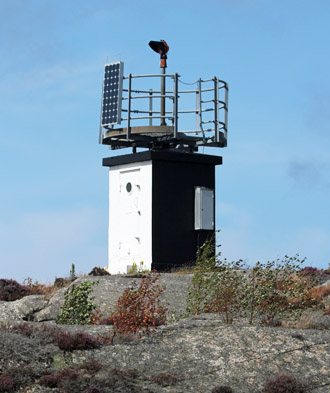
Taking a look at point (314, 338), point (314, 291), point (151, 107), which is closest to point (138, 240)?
point (151, 107)

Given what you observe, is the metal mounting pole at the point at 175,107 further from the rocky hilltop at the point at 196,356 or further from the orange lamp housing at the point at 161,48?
the rocky hilltop at the point at 196,356

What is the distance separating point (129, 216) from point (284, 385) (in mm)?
16959

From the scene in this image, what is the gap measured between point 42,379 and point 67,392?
1.77 feet

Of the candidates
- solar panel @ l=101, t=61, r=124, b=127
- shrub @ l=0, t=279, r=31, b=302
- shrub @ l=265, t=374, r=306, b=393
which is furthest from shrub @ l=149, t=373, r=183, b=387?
solar panel @ l=101, t=61, r=124, b=127

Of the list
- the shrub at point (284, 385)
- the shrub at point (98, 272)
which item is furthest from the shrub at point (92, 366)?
the shrub at point (98, 272)

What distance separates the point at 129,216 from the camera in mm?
27062

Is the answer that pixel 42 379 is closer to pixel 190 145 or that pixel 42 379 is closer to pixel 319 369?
pixel 319 369

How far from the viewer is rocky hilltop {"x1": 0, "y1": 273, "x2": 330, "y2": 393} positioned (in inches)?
418

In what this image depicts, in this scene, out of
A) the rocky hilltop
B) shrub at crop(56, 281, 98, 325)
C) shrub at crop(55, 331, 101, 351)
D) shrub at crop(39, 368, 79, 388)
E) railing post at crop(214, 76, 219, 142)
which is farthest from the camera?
railing post at crop(214, 76, 219, 142)

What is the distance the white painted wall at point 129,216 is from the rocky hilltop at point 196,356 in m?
13.1

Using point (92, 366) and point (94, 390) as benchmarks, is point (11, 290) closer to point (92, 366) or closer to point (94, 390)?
point (92, 366)

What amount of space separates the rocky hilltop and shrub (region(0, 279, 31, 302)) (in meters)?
10.1

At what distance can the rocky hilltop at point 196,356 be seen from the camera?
34.8ft

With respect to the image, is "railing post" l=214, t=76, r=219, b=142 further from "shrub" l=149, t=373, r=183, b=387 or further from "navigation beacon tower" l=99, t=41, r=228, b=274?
"shrub" l=149, t=373, r=183, b=387
